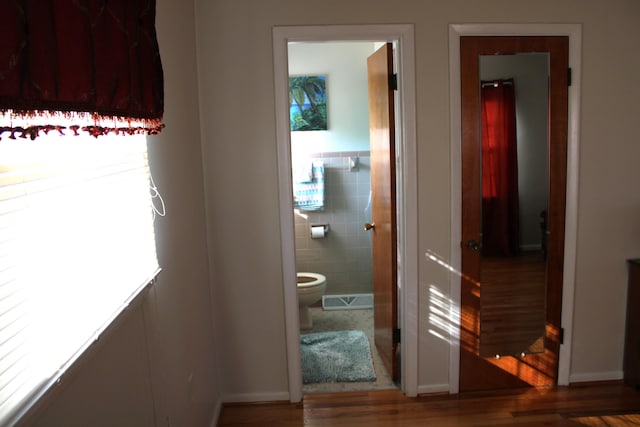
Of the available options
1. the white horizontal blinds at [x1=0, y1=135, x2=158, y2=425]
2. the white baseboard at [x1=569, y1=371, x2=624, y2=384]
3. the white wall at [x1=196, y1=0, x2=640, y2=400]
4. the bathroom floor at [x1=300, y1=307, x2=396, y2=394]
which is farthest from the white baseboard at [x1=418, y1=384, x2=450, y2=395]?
the white horizontal blinds at [x1=0, y1=135, x2=158, y2=425]

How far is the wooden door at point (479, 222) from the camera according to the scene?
113 inches

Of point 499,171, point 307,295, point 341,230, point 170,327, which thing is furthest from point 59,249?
point 341,230

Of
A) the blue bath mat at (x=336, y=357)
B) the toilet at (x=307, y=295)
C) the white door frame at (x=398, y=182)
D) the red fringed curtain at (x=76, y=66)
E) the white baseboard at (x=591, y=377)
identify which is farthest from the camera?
the toilet at (x=307, y=295)

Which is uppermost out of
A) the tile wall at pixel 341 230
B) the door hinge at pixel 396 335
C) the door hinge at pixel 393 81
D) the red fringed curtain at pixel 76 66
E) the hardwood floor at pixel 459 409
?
the door hinge at pixel 393 81

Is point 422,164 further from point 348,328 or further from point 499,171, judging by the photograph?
point 348,328

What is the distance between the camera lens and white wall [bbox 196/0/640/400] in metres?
2.80

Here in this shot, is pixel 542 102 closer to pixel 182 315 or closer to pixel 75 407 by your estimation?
pixel 182 315

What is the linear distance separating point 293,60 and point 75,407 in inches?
146

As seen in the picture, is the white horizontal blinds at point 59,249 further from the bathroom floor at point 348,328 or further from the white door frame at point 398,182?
the bathroom floor at point 348,328

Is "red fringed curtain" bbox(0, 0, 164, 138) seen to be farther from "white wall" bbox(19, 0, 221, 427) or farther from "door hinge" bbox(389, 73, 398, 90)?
"door hinge" bbox(389, 73, 398, 90)

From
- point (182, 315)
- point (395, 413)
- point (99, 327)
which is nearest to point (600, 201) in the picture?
point (395, 413)

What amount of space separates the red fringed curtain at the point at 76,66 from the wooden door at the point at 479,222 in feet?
6.09

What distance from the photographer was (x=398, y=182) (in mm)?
3014

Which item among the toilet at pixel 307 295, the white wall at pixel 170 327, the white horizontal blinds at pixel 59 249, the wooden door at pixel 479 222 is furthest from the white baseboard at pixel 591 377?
the white horizontal blinds at pixel 59 249
